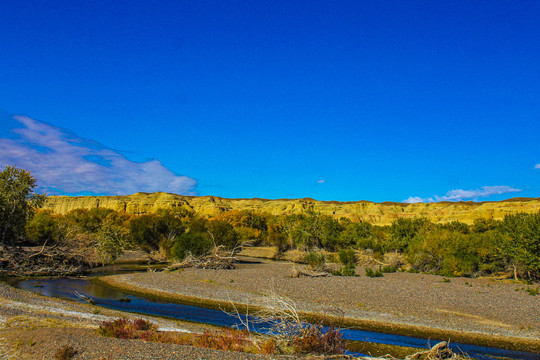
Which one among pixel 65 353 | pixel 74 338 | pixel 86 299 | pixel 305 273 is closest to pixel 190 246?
pixel 305 273

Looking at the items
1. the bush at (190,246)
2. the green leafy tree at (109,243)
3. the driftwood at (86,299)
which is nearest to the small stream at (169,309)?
the driftwood at (86,299)

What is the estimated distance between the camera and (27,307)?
15.8 metres

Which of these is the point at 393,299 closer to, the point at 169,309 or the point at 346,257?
the point at 169,309

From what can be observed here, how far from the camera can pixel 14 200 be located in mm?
26672

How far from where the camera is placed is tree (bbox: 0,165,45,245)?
26.4 meters

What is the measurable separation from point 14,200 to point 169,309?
16.4m

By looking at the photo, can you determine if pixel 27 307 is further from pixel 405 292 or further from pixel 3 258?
pixel 405 292

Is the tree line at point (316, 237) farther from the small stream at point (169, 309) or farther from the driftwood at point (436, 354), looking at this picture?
the driftwood at point (436, 354)

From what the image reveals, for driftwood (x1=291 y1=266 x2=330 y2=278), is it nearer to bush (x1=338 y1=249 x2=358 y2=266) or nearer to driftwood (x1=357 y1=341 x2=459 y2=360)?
bush (x1=338 y1=249 x2=358 y2=266)

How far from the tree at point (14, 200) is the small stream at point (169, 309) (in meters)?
5.31

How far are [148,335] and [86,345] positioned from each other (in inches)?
70.7

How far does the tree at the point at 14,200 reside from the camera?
26.4 meters

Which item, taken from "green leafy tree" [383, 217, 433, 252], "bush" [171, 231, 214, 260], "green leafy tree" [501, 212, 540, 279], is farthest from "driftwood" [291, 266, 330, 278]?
"green leafy tree" [383, 217, 433, 252]

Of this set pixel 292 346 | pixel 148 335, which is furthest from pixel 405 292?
pixel 148 335
